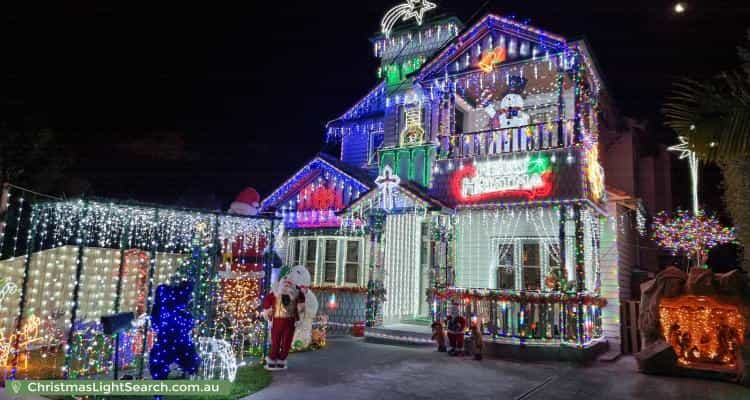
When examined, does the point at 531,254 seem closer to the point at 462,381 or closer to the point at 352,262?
the point at 462,381

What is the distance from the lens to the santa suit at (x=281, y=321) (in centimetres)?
843

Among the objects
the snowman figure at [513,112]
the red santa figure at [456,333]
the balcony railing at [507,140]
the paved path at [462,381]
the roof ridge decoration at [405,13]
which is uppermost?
the roof ridge decoration at [405,13]

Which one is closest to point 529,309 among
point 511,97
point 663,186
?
point 511,97

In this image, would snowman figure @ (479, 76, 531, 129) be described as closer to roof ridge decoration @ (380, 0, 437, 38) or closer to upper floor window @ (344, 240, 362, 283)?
roof ridge decoration @ (380, 0, 437, 38)

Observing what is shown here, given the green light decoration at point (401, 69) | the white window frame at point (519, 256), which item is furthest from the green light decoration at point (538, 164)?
the green light decoration at point (401, 69)

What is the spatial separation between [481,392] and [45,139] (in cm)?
1399

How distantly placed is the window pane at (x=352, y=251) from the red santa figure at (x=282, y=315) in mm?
5458

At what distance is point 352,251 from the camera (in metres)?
14.9

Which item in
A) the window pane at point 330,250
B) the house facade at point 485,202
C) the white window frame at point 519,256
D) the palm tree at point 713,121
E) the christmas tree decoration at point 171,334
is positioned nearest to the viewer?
the palm tree at point 713,121

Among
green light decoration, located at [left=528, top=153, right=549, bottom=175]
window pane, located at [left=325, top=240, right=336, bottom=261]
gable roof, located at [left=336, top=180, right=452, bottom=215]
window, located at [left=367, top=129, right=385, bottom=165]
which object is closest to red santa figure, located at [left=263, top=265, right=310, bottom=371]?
gable roof, located at [left=336, top=180, right=452, bottom=215]

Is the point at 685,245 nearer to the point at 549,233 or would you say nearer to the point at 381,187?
the point at 549,233

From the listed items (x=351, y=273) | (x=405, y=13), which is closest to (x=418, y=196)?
(x=351, y=273)

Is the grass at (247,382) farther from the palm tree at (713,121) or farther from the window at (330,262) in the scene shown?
the palm tree at (713,121)

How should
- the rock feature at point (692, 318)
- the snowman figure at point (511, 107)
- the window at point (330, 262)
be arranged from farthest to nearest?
1. the window at point (330, 262)
2. the snowman figure at point (511, 107)
3. the rock feature at point (692, 318)
